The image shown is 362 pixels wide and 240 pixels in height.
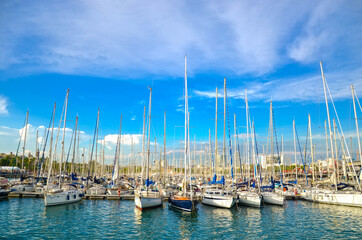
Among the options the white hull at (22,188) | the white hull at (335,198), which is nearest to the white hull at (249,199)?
the white hull at (335,198)

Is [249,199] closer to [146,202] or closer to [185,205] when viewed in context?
[185,205]

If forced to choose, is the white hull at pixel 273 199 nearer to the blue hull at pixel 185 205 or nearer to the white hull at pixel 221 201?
the white hull at pixel 221 201

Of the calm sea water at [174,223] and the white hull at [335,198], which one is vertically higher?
the white hull at [335,198]

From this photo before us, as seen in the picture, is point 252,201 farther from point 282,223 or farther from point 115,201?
point 115,201

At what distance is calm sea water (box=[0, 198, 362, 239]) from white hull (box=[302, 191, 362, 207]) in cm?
175

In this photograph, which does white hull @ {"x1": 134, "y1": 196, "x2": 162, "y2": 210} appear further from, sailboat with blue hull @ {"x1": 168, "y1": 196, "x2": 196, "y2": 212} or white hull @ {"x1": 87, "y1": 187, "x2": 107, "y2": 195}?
white hull @ {"x1": 87, "y1": 187, "x2": 107, "y2": 195}

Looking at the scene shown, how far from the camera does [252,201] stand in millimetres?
39781

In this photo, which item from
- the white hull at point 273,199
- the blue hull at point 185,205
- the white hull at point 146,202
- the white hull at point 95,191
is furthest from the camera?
the white hull at point 95,191

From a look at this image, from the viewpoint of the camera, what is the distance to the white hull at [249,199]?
3944 cm

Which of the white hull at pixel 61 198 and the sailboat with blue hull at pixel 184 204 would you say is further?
the white hull at pixel 61 198

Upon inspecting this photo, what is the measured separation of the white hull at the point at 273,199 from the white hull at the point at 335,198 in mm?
9197

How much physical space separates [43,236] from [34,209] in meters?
15.5

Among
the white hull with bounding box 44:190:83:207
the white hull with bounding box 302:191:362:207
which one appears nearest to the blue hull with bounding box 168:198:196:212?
the white hull with bounding box 44:190:83:207

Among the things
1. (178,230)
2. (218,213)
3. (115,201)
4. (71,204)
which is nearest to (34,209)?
(71,204)
